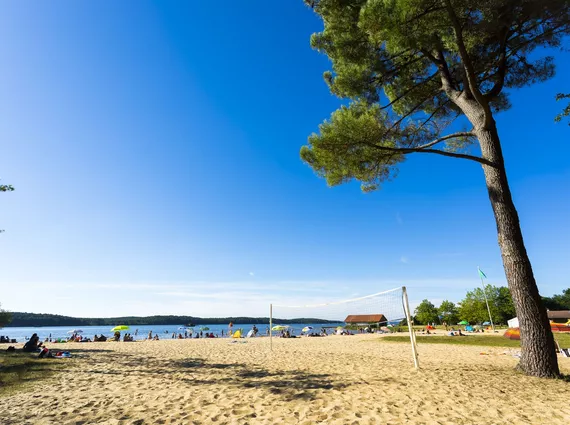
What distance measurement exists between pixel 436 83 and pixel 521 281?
20.9ft

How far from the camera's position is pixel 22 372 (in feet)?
27.0

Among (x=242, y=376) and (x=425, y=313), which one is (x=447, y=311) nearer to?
(x=425, y=313)

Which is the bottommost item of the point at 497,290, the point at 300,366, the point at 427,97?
the point at 300,366

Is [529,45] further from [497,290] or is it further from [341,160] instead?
[497,290]

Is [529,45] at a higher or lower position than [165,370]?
higher

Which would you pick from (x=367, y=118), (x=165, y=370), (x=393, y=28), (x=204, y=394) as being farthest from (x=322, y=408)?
(x=393, y=28)

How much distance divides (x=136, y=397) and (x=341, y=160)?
7435mm

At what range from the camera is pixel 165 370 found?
834 centimetres

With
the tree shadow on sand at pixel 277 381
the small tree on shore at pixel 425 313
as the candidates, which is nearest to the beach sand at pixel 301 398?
the tree shadow on sand at pixel 277 381

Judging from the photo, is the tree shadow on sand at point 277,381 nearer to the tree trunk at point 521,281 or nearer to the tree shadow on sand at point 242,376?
the tree shadow on sand at point 242,376

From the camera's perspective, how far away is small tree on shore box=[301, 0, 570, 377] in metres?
6.32

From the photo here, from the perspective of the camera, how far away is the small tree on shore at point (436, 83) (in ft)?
20.7

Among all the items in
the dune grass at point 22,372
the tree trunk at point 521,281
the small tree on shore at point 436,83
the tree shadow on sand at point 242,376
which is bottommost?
the tree shadow on sand at point 242,376

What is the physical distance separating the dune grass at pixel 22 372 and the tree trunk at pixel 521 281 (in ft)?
35.6
